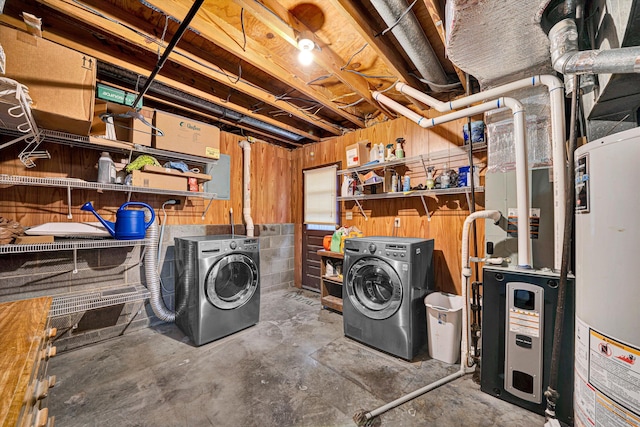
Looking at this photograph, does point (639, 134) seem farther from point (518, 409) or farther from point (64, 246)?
point (64, 246)

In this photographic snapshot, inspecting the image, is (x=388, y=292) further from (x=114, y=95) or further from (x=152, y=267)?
(x=114, y=95)

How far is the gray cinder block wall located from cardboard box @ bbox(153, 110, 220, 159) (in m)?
0.89

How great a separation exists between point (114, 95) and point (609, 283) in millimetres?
3245

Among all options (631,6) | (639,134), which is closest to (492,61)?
(631,6)

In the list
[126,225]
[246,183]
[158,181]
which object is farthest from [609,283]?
[246,183]

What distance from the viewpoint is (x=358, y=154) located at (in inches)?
119

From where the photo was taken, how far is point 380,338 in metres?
2.10

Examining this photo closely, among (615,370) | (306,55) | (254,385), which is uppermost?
(306,55)

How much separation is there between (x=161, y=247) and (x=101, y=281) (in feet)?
1.83

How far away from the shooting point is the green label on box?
199cm

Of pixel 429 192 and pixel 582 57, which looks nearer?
pixel 582 57

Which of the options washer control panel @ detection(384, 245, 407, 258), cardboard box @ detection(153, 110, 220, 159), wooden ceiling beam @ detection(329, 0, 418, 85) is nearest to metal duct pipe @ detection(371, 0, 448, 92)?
wooden ceiling beam @ detection(329, 0, 418, 85)

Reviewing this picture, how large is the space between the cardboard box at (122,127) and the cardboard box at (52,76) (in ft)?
1.27

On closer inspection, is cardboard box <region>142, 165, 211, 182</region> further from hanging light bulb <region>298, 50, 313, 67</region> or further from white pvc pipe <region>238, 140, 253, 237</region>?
hanging light bulb <region>298, 50, 313, 67</region>
